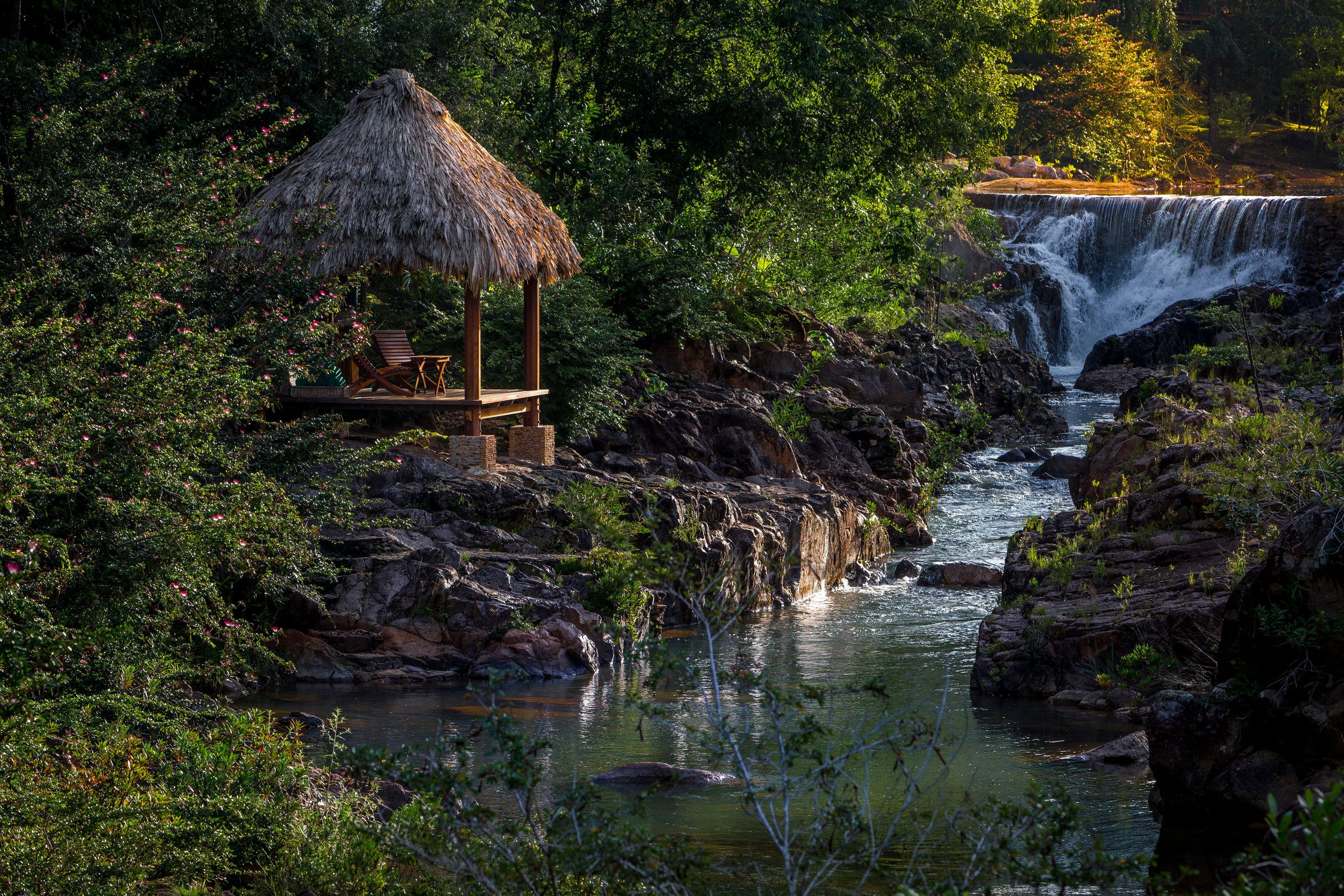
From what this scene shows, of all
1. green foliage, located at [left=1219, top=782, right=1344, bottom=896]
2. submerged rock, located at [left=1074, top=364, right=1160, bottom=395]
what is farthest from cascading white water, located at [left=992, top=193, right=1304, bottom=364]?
green foliage, located at [left=1219, top=782, right=1344, bottom=896]

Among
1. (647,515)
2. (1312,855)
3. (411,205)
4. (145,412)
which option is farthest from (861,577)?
(1312,855)

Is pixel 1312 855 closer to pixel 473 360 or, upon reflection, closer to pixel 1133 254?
pixel 473 360

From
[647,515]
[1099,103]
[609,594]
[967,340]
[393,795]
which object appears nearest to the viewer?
[647,515]

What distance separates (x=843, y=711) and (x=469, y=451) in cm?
514

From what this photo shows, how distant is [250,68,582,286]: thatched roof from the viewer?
11766 mm

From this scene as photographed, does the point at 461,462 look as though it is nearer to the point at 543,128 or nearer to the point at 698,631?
the point at 698,631

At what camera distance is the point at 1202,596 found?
8906mm

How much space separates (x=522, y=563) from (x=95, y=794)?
5744 millimetres

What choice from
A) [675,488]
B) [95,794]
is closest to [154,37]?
[675,488]

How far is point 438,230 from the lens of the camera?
11805 mm

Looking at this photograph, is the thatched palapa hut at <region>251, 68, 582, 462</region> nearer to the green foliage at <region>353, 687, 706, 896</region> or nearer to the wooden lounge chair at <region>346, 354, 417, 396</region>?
the wooden lounge chair at <region>346, 354, 417, 396</region>

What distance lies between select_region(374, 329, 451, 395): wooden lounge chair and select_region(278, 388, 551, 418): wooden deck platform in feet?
0.45

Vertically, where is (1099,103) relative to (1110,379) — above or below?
above

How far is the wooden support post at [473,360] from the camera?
12367 mm
